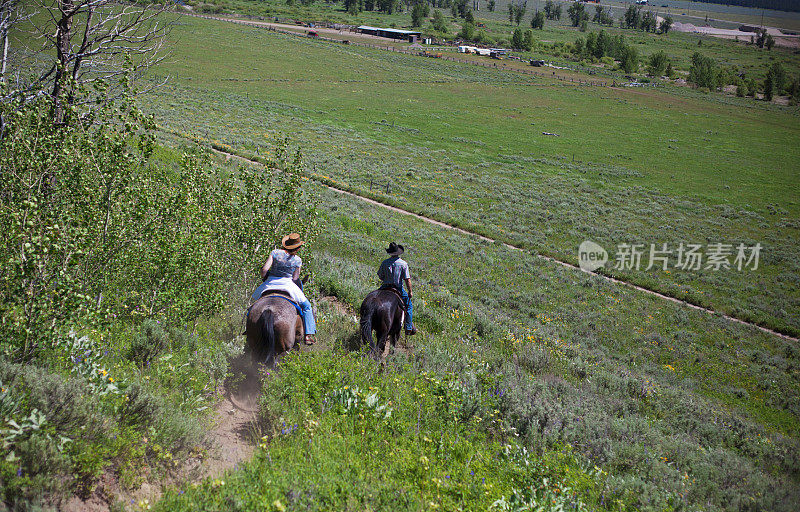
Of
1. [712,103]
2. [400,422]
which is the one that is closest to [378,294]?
[400,422]

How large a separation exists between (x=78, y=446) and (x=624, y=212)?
1424 inches

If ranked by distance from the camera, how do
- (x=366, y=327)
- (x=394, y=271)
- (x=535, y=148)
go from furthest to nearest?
(x=535, y=148) < (x=394, y=271) < (x=366, y=327)

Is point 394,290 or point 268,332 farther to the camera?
point 394,290

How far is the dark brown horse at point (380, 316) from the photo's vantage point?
28.7ft

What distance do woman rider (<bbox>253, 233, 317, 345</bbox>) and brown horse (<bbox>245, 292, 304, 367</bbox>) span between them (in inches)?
12.3

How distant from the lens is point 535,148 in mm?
55781

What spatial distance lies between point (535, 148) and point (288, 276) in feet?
173

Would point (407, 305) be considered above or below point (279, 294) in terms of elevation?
below

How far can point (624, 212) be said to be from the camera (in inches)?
1363

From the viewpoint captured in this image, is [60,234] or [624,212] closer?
[60,234]

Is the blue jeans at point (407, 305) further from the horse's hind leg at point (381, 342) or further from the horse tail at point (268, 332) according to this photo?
the horse tail at point (268, 332)

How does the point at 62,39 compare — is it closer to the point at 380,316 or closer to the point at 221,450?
the point at 380,316

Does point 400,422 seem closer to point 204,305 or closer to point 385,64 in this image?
point 204,305

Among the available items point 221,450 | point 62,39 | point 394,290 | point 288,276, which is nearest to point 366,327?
point 394,290
